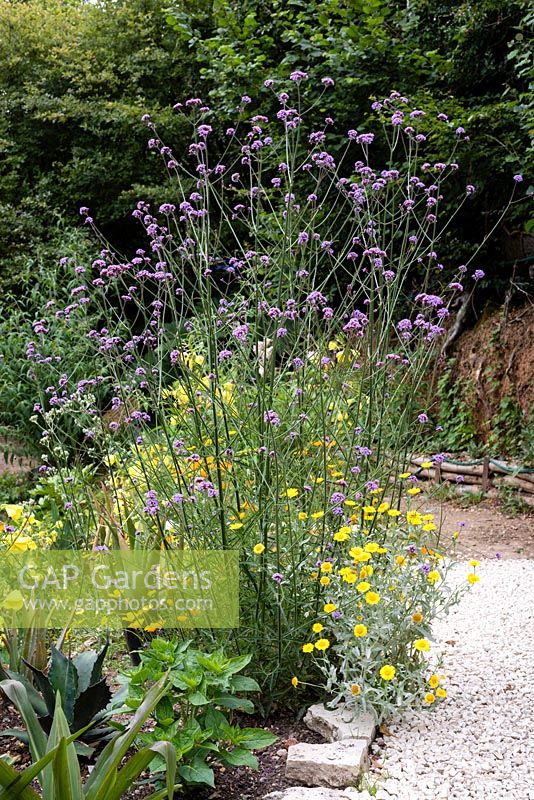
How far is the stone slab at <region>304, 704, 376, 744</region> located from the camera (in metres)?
2.30

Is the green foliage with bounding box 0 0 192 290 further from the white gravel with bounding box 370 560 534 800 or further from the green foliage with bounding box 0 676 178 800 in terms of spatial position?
the green foliage with bounding box 0 676 178 800

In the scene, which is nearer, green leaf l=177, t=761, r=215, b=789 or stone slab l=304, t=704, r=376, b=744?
green leaf l=177, t=761, r=215, b=789

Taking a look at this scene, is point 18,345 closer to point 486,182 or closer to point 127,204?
point 127,204

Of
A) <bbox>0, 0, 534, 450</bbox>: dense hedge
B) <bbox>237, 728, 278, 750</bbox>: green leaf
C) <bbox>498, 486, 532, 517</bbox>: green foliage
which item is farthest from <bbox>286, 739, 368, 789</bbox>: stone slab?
<bbox>0, 0, 534, 450</bbox>: dense hedge

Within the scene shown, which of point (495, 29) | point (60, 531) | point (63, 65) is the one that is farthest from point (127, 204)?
point (60, 531)

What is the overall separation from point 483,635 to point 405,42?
4.84 m

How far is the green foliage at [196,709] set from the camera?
198 centimetres

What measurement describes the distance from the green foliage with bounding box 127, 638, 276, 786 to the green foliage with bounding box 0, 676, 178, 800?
173 mm

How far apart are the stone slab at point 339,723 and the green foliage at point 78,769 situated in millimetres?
704

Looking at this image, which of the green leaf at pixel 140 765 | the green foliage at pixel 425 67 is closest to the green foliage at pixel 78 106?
the green foliage at pixel 425 67

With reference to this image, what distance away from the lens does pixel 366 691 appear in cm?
230

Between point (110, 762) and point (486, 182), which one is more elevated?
point (486, 182)

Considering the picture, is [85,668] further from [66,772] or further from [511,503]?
[511,503]

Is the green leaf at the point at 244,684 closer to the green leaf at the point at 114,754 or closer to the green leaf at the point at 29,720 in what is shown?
the green leaf at the point at 114,754
